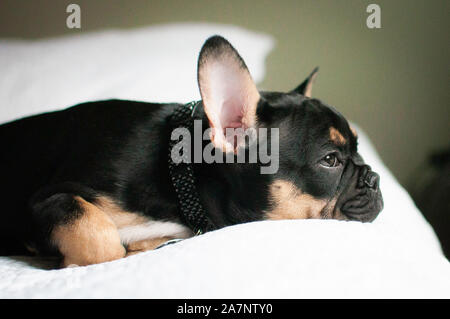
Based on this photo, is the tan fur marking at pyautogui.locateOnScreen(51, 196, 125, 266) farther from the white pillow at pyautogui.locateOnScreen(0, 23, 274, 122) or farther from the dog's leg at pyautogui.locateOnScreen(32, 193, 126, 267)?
the white pillow at pyautogui.locateOnScreen(0, 23, 274, 122)

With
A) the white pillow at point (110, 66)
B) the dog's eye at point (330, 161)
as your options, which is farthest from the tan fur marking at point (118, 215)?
the white pillow at point (110, 66)

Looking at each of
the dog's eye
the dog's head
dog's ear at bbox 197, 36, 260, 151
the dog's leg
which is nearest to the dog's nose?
the dog's head

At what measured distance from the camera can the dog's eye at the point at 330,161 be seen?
50.6 inches

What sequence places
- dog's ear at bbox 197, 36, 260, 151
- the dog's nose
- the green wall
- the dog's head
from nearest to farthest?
dog's ear at bbox 197, 36, 260, 151, the dog's head, the dog's nose, the green wall

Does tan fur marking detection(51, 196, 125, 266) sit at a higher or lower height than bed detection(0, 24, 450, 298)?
lower

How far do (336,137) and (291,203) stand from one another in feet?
0.83

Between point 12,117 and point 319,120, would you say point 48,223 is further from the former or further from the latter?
point 12,117

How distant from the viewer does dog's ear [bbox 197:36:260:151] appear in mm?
1111

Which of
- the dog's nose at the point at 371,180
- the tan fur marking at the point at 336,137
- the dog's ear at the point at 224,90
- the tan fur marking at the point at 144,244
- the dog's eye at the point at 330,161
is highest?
the dog's ear at the point at 224,90

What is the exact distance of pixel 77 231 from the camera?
119 centimetres

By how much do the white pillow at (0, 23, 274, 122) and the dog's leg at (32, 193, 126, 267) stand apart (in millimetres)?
1146

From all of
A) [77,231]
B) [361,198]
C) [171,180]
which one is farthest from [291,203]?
[77,231]

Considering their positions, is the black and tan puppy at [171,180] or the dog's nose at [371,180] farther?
the dog's nose at [371,180]

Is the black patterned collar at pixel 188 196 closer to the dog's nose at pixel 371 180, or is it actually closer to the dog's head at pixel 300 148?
the dog's head at pixel 300 148
